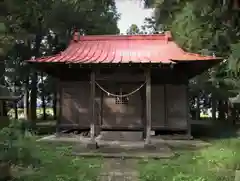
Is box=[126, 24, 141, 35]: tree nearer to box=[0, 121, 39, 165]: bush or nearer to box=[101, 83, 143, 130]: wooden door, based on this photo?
box=[101, 83, 143, 130]: wooden door

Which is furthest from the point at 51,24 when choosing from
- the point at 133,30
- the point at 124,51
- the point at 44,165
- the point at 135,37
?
the point at 133,30

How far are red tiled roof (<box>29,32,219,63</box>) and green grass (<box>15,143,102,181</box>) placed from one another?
12.6 ft

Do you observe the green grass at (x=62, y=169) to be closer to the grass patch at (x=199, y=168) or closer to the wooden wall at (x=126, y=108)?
the grass patch at (x=199, y=168)

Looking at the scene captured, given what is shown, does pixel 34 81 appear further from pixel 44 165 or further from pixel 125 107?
pixel 44 165

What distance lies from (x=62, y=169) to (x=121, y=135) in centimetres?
704

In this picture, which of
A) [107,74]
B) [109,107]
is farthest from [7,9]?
[109,107]

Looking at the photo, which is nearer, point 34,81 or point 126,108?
point 126,108

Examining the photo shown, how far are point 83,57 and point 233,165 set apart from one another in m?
7.59

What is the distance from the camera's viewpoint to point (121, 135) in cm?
1515

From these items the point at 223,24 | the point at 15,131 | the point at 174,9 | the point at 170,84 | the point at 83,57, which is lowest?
the point at 15,131

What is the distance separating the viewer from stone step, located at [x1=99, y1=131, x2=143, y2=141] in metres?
14.8

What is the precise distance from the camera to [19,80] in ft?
86.8

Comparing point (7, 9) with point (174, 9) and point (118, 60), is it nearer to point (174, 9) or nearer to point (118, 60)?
point (118, 60)

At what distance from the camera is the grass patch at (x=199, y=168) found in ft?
24.1
